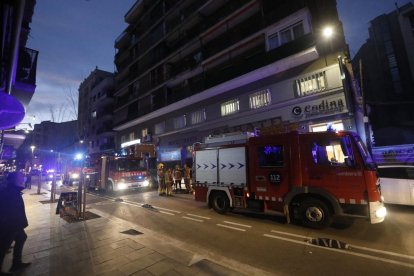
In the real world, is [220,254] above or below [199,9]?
below

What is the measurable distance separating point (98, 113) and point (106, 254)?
4340cm

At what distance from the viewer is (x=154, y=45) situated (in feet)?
94.4

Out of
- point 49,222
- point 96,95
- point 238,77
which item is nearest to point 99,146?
point 96,95

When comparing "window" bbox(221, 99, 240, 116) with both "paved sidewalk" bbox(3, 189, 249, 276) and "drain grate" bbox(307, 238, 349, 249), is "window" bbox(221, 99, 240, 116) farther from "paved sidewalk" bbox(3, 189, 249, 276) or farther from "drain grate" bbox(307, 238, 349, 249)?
"drain grate" bbox(307, 238, 349, 249)

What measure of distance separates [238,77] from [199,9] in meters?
10.2

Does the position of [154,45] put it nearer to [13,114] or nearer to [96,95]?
[96,95]

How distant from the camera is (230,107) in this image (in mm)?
18672

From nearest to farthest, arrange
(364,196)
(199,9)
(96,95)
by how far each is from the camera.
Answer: (364,196), (199,9), (96,95)

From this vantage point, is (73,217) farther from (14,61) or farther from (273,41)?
(273,41)

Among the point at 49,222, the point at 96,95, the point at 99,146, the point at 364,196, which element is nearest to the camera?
the point at 364,196

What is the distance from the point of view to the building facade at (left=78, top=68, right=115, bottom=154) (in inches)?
1577

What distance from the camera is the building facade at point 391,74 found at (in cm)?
2590

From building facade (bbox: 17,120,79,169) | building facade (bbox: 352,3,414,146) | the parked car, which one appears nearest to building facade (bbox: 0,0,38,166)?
the parked car

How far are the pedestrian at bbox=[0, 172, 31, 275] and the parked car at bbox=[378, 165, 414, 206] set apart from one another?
11195 millimetres
